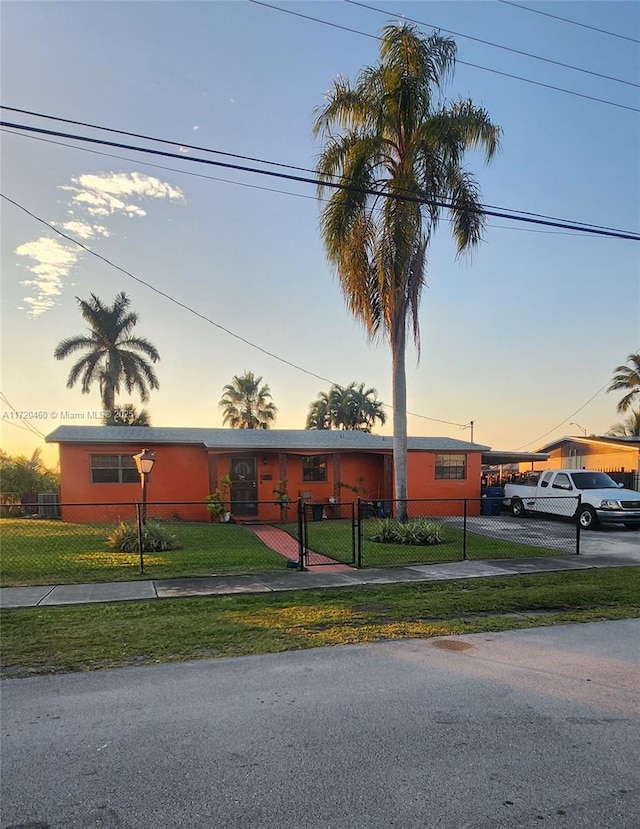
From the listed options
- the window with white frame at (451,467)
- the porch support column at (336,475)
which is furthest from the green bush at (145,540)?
the window with white frame at (451,467)

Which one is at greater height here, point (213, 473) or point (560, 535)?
point (213, 473)

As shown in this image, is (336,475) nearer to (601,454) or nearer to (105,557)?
(105,557)

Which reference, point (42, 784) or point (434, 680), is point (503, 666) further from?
point (42, 784)

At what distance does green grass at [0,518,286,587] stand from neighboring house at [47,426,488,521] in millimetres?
3360

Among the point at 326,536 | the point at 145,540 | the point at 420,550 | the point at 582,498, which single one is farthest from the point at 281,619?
the point at 582,498

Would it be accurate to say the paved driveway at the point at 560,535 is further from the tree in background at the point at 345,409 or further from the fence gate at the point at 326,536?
the tree in background at the point at 345,409

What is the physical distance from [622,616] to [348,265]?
1008cm

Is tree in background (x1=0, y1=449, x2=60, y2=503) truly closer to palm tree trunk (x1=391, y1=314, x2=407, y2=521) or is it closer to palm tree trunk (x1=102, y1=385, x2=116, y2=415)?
palm tree trunk (x1=102, y1=385, x2=116, y2=415)

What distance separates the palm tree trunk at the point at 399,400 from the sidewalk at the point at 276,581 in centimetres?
386

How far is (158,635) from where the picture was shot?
5766mm

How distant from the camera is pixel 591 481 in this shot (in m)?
18.1

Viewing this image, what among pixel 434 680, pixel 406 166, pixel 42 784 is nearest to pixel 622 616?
pixel 434 680

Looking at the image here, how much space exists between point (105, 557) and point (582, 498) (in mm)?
14026

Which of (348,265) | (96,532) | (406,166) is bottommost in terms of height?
(96,532)
